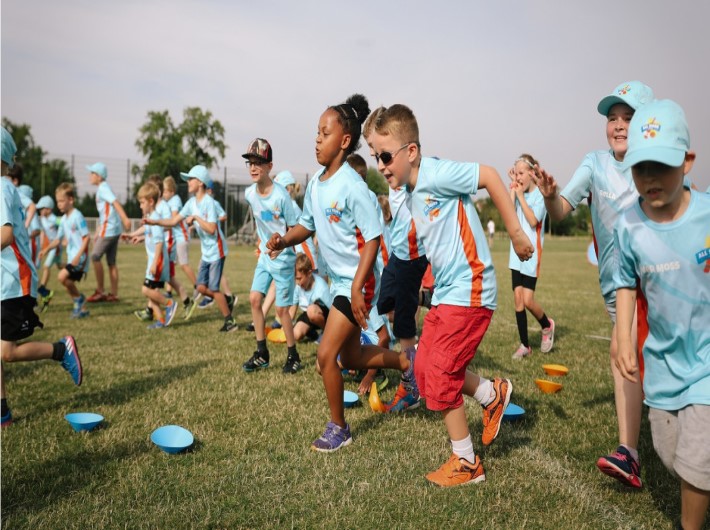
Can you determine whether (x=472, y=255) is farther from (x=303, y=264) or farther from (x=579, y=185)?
(x=303, y=264)

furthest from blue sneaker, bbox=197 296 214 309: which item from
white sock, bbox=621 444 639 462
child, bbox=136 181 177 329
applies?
white sock, bbox=621 444 639 462

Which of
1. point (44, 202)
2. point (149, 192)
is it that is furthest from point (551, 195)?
point (44, 202)

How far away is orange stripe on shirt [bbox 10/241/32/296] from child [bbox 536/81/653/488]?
409cm

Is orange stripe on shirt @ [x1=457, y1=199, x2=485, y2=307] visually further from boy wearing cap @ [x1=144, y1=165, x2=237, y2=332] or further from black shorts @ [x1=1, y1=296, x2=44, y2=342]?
boy wearing cap @ [x1=144, y1=165, x2=237, y2=332]

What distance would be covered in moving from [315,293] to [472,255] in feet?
13.3

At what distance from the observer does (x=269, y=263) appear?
718cm

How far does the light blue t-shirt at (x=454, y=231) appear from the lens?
3.81 m

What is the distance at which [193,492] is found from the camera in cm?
358

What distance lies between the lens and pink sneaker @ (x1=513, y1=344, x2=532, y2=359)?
743cm

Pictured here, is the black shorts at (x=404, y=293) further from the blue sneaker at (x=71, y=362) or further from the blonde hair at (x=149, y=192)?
the blonde hair at (x=149, y=192)

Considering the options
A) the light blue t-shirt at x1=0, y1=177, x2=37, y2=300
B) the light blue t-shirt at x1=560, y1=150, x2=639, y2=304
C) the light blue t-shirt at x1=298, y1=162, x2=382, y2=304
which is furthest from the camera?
the light blue t-shirt at x1=0, y1=177, x2=37, y2=300

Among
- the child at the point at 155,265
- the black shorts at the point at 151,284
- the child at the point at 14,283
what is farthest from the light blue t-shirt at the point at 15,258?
the black shorts at the point at 151,284

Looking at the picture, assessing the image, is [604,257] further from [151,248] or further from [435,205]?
[151,248]

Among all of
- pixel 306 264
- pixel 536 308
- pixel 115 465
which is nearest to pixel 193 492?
pixel 115 465
